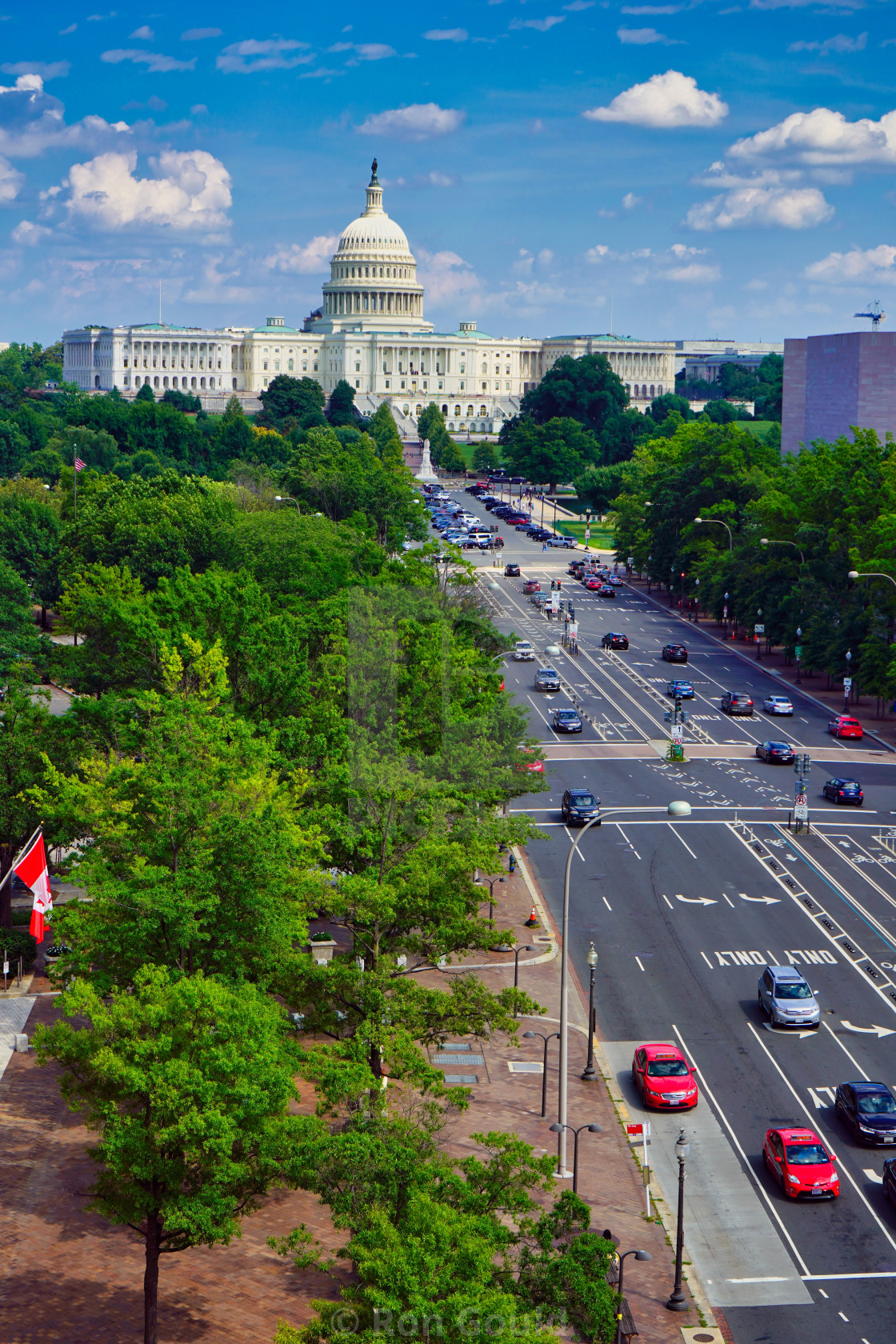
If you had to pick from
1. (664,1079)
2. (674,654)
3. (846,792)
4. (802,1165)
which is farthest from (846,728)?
(802,1165)

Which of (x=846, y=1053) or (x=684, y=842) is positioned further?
(x=684, y=842)

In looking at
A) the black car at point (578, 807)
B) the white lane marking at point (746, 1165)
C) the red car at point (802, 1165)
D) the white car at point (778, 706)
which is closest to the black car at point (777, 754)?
the white car at point (778, 706)

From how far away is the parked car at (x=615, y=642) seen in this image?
10644 centimetres

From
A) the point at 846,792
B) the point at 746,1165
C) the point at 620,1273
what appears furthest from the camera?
the point at 846,792

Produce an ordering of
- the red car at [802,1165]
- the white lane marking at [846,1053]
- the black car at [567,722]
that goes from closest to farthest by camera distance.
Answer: the red car at [802,1165] < the white lane marking at [846,1053] < the black car at [567,722]

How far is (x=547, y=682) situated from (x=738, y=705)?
12.0m

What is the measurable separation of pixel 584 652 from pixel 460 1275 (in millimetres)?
83952

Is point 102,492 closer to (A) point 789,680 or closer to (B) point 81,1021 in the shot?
(A) point 789,680

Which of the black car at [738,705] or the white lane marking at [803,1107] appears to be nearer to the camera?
the white lane marking at [803,1107]

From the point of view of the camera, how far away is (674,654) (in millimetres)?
102250

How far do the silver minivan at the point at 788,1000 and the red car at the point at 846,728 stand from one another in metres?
36.0

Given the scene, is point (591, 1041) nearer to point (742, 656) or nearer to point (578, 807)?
point (578, 807)

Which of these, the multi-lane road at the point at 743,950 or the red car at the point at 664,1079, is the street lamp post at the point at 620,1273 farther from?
the red car at the point at 664,1079

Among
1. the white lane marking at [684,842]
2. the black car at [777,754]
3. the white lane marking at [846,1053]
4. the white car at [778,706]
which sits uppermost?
the white car at [778,706]
